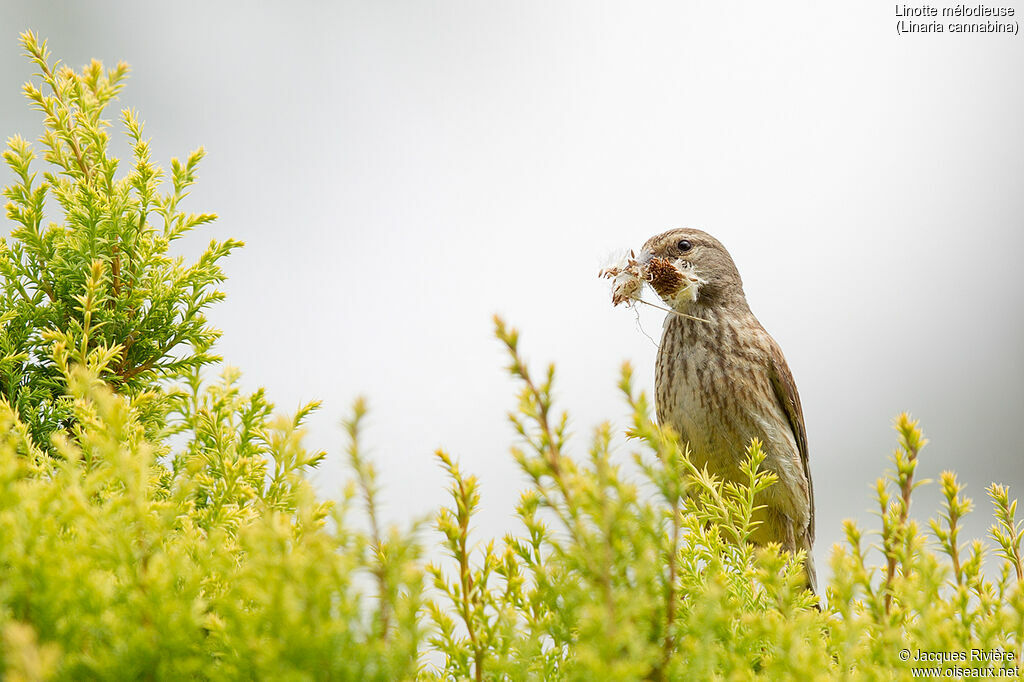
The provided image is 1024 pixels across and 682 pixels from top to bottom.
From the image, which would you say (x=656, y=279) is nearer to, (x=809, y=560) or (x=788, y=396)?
(x=788, y=396)

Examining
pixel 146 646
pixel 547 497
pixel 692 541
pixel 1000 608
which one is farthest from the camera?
pixel 692 541

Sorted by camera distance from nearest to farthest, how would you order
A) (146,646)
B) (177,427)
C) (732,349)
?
(146,646)
(177,427)
(732,349)

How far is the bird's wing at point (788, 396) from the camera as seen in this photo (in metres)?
3.16

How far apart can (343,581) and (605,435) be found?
0.43 meters

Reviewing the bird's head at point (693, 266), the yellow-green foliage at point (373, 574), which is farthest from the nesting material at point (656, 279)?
the yellow-green foliage at point (373, 574)

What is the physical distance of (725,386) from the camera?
3.01 m

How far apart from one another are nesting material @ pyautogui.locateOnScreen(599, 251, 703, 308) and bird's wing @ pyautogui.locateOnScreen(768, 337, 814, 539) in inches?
15.7

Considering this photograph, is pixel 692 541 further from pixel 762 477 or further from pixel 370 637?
pixel 370 637

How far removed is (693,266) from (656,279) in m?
0.21

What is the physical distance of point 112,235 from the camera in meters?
1.82

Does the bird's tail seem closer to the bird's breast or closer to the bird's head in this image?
the bird's breast

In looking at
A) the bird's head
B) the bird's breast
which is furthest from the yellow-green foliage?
the bird's head

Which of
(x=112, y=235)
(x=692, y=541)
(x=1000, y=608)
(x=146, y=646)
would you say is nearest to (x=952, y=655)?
(x=1000, y=608)

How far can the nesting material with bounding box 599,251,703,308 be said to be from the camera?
3037 mm
